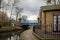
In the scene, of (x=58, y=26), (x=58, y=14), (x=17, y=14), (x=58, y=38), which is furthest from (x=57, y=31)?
(x=17, y=14)

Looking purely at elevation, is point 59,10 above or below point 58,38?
above

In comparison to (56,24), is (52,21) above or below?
above

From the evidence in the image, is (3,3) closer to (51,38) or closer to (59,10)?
(59,10)

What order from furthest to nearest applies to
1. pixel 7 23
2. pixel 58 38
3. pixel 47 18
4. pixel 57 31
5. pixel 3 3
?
pixel 7 23, pixel 3 3, pixel 47 18, pixel 57 31, pixel 58 38

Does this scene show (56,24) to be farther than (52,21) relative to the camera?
No

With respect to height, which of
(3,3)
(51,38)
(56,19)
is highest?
(3,3)

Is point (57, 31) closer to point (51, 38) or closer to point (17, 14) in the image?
point (51, 38)

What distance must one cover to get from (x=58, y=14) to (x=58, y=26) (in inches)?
59.7

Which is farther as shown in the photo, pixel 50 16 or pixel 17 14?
pixel 17 14

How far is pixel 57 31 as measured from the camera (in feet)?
74.1

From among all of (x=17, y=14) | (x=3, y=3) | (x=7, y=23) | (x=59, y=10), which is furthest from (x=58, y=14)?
(x=17, y=14)

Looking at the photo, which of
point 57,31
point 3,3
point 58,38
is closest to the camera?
point 58,38

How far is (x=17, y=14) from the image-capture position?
74.5 meters

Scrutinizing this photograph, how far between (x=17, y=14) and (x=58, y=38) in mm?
56994
